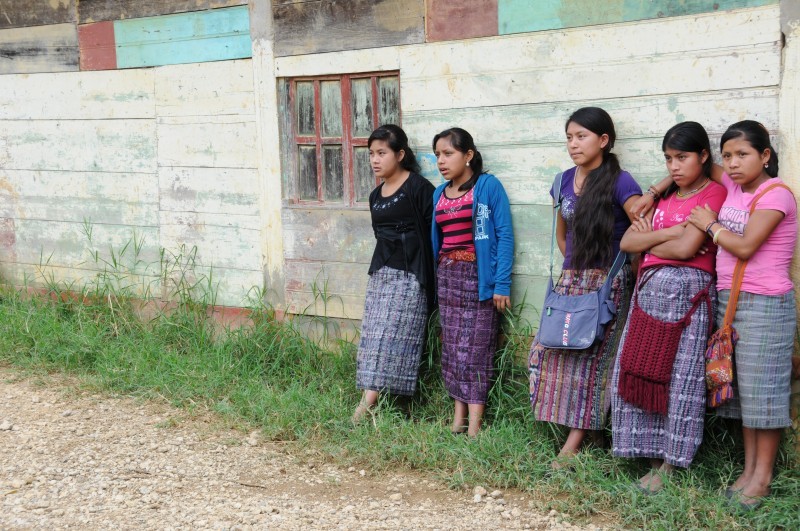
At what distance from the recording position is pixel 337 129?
5.15 m

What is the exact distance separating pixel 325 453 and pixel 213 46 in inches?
112

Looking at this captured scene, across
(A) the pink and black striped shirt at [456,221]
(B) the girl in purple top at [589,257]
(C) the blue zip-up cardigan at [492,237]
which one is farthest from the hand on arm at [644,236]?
(A) the pink and black striped shirt at [456,221]

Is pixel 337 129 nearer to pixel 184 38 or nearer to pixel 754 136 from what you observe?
pixel 184 38

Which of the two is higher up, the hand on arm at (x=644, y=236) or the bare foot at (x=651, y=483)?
the hand on arm at (x=644, y=236)

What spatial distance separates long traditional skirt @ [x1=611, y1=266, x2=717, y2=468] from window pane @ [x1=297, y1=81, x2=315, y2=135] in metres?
2.43

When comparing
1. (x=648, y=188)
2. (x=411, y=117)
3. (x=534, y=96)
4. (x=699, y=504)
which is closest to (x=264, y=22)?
(x=411, y=117)

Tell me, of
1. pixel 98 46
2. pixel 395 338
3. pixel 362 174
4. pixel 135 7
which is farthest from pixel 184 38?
pixel 395 338

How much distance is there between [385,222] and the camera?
473 cm

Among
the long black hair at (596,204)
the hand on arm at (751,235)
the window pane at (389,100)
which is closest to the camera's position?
the hand on arm at (751,235)

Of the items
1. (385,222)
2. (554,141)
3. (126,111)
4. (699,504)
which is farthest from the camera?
(126,111)

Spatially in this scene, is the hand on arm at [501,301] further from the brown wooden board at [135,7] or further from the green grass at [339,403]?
the brown wooden board at [135,7]

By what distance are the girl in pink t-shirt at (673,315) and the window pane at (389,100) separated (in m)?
1.73

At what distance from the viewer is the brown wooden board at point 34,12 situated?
6129mm

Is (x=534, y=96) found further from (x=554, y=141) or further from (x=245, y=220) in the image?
(x=245, y=220)
